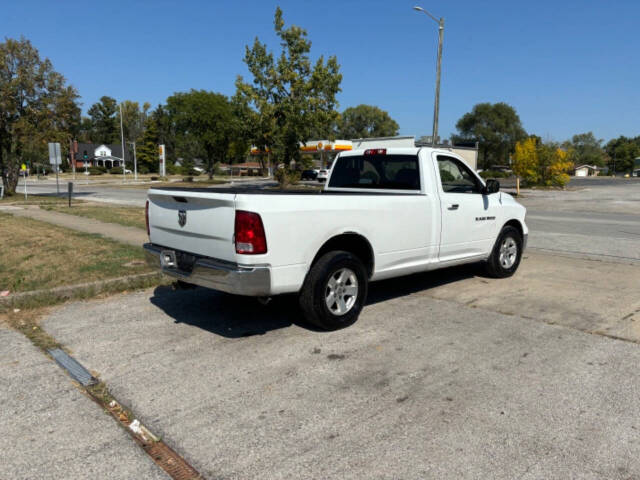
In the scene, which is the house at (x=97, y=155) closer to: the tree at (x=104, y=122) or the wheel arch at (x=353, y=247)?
the tree at (x=104, y=122)

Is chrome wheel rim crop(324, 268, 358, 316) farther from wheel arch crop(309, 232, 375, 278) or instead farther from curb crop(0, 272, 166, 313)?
curb crop(0, 272, 166, 313)

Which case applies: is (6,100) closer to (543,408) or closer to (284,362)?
(284,362)

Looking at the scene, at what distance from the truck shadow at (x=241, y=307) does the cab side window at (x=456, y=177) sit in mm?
1401

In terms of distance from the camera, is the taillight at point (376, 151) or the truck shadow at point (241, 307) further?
the taillight at point (376, 151)

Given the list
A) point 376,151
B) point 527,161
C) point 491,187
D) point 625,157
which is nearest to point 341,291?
point 376,151

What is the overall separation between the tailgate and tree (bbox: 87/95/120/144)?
126 metres

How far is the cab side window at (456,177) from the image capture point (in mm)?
6465

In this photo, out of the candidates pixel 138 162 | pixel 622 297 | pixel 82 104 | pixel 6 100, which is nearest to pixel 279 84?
pixel 82 104

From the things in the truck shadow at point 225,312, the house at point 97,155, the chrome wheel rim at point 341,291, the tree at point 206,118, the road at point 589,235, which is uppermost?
the tree at point 206,118

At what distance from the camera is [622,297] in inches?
256

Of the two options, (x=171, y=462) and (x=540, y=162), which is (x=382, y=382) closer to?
(x=171, y=462)

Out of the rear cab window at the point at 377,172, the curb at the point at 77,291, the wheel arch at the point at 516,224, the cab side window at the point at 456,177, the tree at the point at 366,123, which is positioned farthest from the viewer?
the tree at the point at 366,123

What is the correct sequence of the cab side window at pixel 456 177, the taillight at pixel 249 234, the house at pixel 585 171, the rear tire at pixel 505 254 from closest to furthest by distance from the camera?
the taillight at pixel 249 234, the cab side window at pixel 456 177, the rear tire at pixel 505 254, the house at pixel 585 171

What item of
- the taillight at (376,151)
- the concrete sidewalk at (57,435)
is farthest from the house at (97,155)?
the concrete sidewalk at (57,435)
